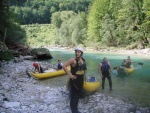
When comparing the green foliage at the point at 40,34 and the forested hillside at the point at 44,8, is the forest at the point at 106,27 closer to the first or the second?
the green foliage at the point at 40,34

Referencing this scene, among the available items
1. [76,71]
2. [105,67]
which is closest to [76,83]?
[76,71]

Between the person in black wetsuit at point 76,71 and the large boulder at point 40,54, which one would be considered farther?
the large boulder at point 40,54

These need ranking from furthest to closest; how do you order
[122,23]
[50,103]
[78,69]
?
[122,23] < [50,103] < [78,69]

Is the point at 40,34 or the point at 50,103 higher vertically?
the point at 40,34

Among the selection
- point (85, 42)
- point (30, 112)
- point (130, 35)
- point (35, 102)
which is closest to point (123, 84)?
point (35, 102)

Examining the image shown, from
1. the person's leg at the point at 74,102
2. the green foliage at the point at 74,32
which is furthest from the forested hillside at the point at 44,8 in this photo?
the person's leg at the point at 74,102

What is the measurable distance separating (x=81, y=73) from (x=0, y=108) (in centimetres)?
340

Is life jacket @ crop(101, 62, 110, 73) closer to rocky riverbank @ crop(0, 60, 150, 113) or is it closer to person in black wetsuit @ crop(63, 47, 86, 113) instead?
rocky riverbank @ crop(0, 60, 150, 113)

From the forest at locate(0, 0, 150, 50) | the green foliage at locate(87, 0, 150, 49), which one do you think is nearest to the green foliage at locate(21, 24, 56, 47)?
the forest at locate(0, 0, 150, 50)

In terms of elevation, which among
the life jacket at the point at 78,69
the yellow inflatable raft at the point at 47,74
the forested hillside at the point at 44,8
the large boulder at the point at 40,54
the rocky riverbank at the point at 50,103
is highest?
the forested hillside at the point at 44,8

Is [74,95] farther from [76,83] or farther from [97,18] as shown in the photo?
[97,18]

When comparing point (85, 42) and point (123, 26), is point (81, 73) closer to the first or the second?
point (123, 26)

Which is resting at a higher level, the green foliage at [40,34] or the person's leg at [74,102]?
the green foliage at [40,34]

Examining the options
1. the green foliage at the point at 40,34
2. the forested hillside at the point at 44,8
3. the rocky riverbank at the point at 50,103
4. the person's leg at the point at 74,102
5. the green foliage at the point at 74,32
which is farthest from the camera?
the forested hillside at the point at 44,8
